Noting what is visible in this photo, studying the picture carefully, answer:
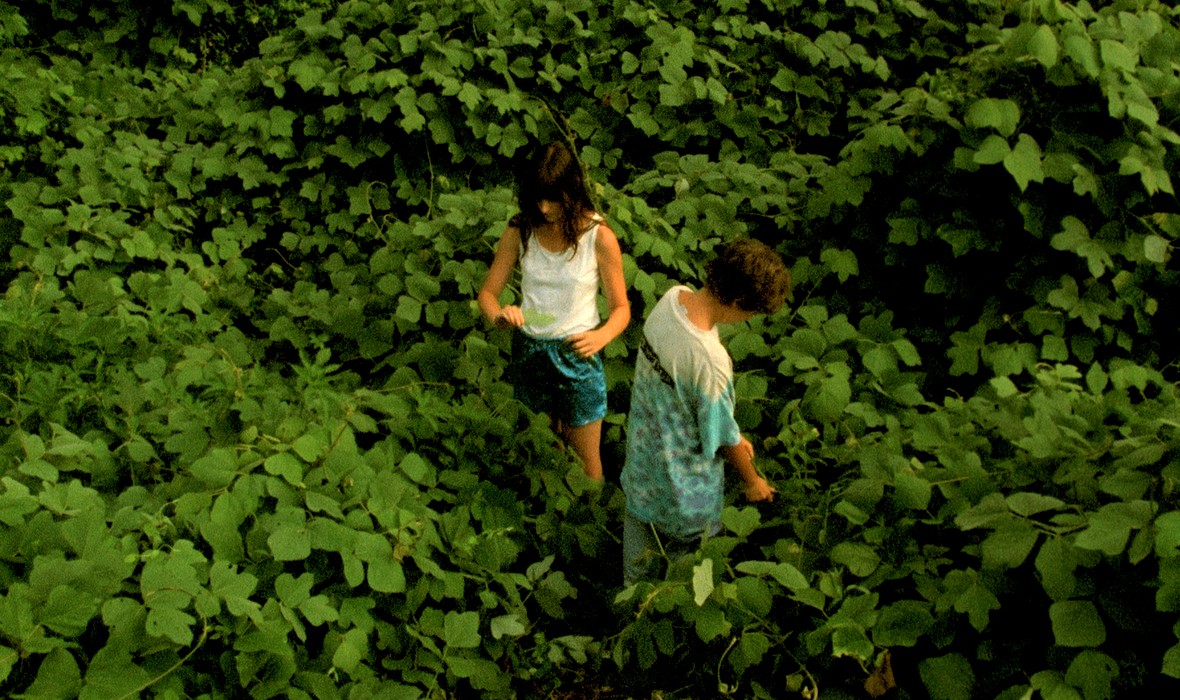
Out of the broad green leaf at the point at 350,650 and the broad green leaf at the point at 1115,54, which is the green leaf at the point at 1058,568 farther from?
the broad green leaf at the point at 1115,54

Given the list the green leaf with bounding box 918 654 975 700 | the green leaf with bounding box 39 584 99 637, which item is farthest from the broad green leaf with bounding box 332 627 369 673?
the green leaf with bounding box 918 654 975 700

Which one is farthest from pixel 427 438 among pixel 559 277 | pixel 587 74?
pixel 587 74

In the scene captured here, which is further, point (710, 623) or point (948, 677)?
point (710, 623)

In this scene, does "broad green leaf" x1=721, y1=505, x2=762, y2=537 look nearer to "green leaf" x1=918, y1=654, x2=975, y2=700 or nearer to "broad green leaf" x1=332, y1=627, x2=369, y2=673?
"green leaf" x1=918, y1=654, x2=975, y2=700

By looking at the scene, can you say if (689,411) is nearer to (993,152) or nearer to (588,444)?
(588,444)

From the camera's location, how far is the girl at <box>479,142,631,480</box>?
118 inches

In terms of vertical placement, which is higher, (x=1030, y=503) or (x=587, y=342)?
(x=1030, y=503)

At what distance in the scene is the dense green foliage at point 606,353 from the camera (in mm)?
2264

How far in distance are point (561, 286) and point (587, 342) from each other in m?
0.23

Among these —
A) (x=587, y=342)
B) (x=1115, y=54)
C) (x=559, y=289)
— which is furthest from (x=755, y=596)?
(x=1115, y=54)

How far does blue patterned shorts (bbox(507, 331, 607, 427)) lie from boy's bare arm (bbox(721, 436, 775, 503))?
676 mm

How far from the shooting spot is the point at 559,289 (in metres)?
3.14

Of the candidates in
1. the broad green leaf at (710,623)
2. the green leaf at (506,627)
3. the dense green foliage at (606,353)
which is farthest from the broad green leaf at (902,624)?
the green leaf at (506,627)

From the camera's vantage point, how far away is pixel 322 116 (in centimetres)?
541
